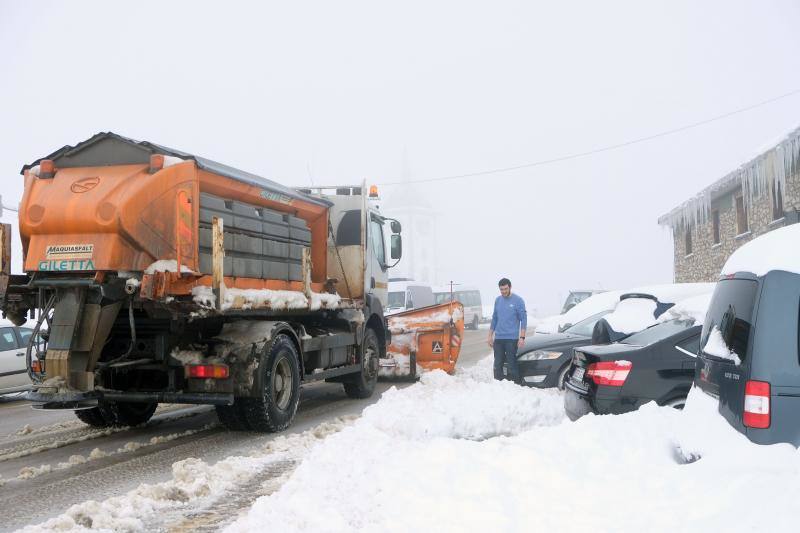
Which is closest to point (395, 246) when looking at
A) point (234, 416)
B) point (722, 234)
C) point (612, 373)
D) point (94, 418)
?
point (234, 416)

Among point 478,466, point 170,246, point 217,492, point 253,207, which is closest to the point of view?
point 478,466

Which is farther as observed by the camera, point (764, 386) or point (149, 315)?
point (149, 315)

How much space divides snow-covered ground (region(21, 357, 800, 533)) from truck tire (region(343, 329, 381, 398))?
5.05 meters

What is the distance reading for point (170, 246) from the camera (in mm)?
7270

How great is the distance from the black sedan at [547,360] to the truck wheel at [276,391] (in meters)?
3.40

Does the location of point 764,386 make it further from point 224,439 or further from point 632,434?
point 224,439

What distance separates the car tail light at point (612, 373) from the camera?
6.32 m

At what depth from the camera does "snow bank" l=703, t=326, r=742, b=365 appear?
4.19 meters

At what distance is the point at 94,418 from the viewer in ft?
29.0

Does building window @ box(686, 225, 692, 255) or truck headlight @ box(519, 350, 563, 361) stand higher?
building window @ box(686, 225, 692, 255)

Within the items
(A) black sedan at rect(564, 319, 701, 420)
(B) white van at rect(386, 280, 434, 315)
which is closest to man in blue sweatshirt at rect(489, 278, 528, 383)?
(A) black sedan at rect(564, 319, 701, 420)

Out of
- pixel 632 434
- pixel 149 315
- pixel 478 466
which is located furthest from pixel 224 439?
pixel 632 434

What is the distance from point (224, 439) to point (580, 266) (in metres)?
110

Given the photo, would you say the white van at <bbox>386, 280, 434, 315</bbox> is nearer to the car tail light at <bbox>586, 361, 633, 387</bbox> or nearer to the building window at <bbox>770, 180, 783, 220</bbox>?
the building window at <bbox>770, 180, 783, 220</bbox>
